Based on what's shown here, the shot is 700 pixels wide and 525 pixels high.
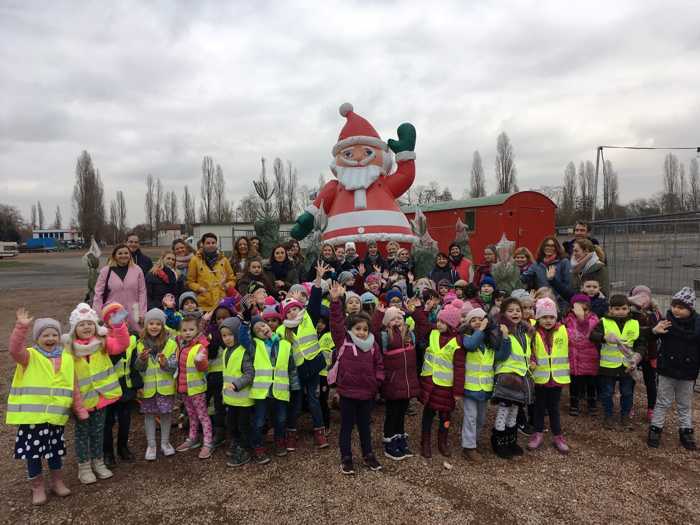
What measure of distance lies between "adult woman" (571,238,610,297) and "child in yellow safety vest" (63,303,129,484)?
4.90m

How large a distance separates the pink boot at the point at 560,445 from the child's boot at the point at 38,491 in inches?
166

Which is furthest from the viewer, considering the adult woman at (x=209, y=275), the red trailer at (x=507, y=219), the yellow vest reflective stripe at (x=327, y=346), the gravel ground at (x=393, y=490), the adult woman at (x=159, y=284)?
the red trailer at (x=507, y=219)

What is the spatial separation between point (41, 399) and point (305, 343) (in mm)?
2064

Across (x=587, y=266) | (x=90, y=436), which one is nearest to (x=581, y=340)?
(x=587, y=266)

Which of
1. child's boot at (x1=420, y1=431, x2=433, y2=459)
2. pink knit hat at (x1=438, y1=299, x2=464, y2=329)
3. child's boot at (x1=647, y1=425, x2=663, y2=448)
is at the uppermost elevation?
pink knit hat at (x1=438, y1=299, x2=464, y2=329)

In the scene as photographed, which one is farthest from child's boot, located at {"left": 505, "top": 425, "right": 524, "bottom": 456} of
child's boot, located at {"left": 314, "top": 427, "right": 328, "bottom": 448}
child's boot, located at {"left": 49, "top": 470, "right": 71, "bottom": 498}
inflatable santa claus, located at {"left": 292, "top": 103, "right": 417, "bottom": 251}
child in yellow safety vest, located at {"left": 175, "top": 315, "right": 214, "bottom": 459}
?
inflatable santa claus, located at {"left": 292, "top": 103, "right": 417, "bottom": 251}

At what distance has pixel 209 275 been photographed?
213 inches

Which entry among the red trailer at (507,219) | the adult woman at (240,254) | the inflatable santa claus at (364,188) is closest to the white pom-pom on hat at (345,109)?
the inflatable santa claus at (364,188)

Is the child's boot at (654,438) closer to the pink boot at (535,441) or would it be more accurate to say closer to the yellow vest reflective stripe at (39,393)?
the pink boot at (535,441)

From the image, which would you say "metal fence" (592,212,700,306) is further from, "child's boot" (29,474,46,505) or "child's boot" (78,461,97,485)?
"child's boot" (29,474,46,505)

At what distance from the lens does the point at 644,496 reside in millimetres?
3338

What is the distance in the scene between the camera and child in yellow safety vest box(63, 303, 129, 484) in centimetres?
355

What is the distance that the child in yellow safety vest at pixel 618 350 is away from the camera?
4.42m

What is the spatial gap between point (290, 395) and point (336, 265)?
2235mm
